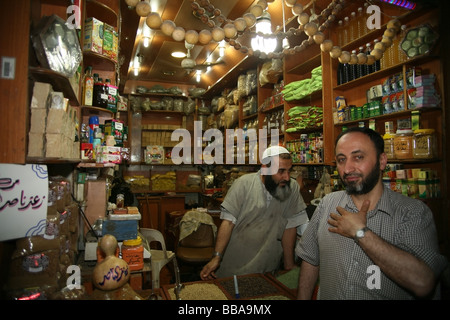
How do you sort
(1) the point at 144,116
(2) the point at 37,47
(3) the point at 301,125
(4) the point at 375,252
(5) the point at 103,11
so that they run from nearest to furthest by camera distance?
1. (4) the point at 375,252
2. (2) the point at 37,47
3. (5) the point at 103,11
4. (3) the point at 301,125
5. (1) the point at 144,116

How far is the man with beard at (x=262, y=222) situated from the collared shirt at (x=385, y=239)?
1.00 m

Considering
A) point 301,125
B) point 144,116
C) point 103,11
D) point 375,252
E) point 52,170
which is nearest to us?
point 375,252

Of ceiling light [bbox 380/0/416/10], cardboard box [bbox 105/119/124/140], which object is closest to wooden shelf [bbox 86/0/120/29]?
cardboard box [bbox 105/119/124/140]

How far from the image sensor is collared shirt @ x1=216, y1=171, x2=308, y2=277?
240 cm

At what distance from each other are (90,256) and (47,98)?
1.30 meters

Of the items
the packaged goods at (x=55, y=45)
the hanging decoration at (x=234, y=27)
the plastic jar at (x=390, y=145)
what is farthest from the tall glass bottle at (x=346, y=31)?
the packaged goods at (x=55, y=45)

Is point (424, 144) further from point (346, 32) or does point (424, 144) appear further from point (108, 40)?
point (108, 40)

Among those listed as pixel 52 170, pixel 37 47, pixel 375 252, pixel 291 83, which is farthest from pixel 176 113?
pixel 375 252

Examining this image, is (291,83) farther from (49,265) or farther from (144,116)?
(144,116)

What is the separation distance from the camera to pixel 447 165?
6.93 feet

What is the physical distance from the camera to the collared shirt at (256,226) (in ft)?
7.88

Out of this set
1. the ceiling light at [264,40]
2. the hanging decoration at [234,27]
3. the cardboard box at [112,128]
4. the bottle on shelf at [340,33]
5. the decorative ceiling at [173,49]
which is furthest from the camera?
the decorative ceiling at [173,49]

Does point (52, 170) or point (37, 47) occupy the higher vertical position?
point (37, 47)

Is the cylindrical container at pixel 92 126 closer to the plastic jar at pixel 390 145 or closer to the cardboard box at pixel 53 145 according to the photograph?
the cardboard box at pixel 53 145
